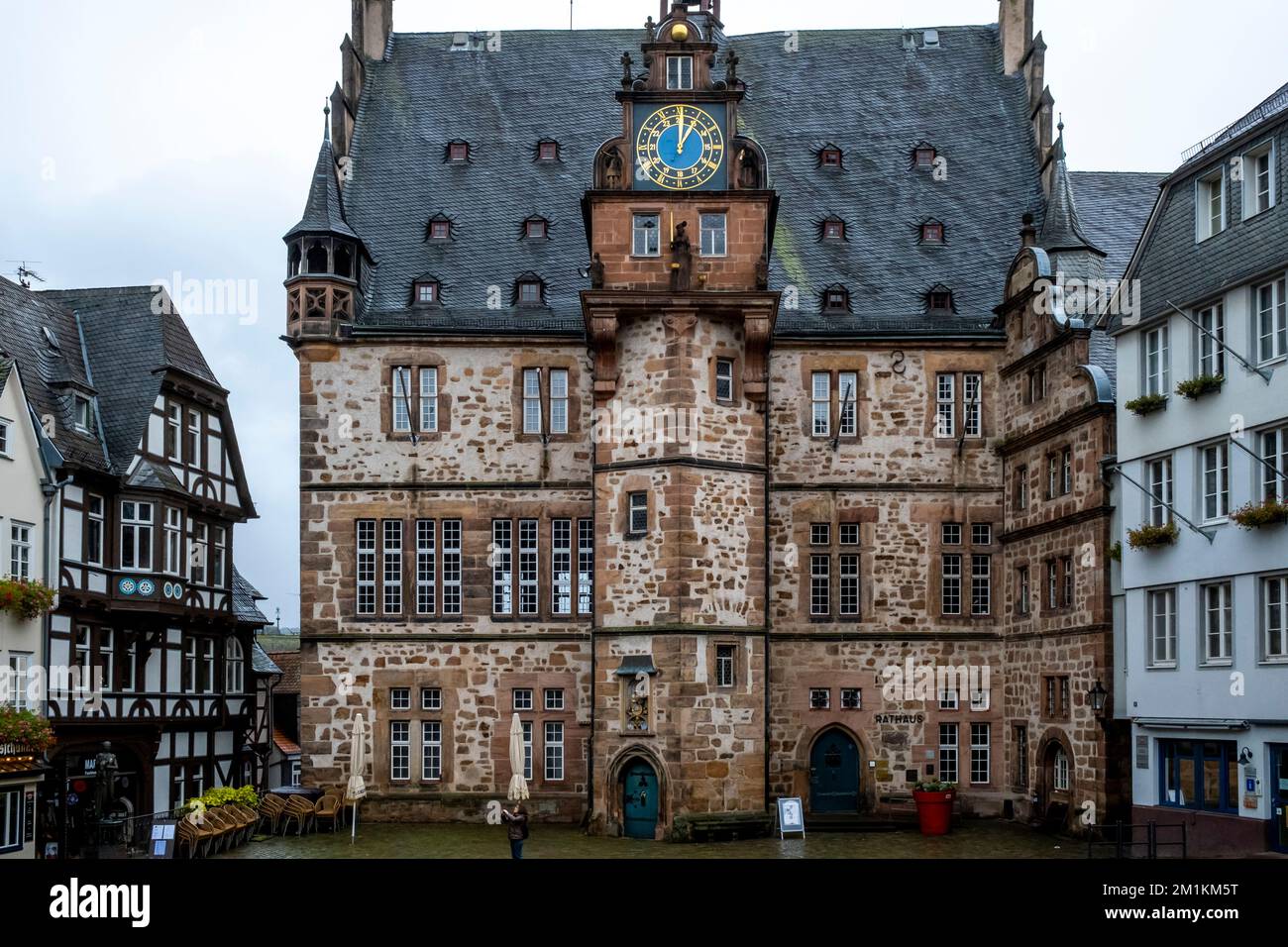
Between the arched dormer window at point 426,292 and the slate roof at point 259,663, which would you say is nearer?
the arched dormer window at point 426,292

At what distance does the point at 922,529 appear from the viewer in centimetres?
3256

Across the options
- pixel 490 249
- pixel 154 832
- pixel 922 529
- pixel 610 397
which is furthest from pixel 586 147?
pixel 154 832

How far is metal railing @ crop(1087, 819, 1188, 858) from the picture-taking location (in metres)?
23.2

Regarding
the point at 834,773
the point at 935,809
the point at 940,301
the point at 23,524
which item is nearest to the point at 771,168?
the point at 940,301

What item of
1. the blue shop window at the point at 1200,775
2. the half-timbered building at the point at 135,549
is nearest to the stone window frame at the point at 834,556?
the blue shop window at the point at 1200,775

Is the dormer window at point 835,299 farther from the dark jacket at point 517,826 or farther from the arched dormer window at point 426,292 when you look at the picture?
the dark jacket at point 517,826

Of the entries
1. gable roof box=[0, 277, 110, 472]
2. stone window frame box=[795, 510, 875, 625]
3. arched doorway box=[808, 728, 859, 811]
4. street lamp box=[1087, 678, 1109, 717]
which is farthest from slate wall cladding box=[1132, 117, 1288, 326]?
gable roof box=[0, 277, 110, 472]

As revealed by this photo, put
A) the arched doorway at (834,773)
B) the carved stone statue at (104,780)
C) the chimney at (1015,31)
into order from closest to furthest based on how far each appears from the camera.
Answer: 1. the carved stone statue at (104,780)
2. the arched doorway at (834,773)
3. the chimney at (1015,31)

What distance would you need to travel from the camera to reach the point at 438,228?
34.8 meters

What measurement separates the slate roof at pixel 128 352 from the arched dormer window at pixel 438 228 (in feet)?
20.7

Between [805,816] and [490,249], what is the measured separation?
1383cm

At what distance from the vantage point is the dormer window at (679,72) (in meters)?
30.5

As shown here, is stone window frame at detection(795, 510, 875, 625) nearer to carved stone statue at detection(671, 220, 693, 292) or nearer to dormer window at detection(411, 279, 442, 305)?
carved stone statue at detection(671, 220, 693, 292)

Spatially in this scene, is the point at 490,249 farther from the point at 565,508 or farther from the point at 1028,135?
the point at 1028,135
